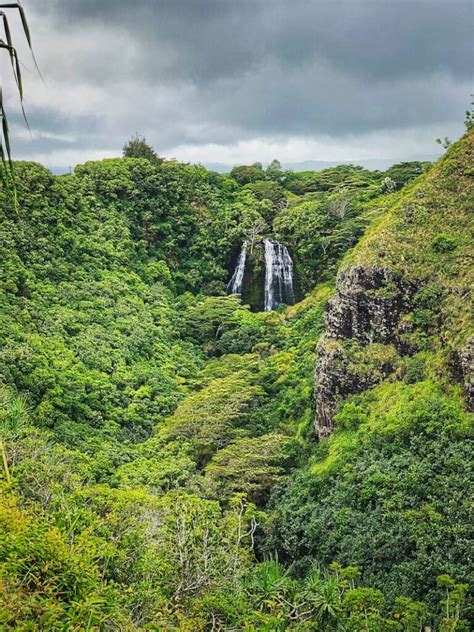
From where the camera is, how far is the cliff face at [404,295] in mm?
21797

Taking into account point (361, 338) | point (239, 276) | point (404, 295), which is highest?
point (239, 276)

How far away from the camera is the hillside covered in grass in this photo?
11.1m

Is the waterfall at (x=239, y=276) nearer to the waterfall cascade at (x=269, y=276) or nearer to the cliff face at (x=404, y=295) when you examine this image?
the waterfall cascade at (x=269, y=276)

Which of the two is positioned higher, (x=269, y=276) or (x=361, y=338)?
(x=269, y=276)

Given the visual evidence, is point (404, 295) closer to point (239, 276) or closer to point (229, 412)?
point (229, 412)

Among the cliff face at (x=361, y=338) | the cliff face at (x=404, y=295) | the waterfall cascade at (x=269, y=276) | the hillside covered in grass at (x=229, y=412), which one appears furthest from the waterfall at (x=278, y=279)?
the cliff face at (x=361, y=338)

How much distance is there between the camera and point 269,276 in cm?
4125

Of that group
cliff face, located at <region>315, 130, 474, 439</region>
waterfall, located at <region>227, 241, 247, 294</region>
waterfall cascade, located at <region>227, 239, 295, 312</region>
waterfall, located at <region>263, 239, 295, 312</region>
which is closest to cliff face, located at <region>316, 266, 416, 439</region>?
cliff face, located at <region>315, 130, 474, 439</region>

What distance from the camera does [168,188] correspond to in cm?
4706

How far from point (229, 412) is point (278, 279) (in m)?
16.8

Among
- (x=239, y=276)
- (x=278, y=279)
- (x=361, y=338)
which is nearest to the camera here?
(x=361, y=338)

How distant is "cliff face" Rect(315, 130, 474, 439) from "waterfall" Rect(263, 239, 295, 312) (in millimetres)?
14313

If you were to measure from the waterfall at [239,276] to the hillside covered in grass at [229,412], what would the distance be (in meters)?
0.88

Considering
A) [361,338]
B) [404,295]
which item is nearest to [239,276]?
[361,338]
